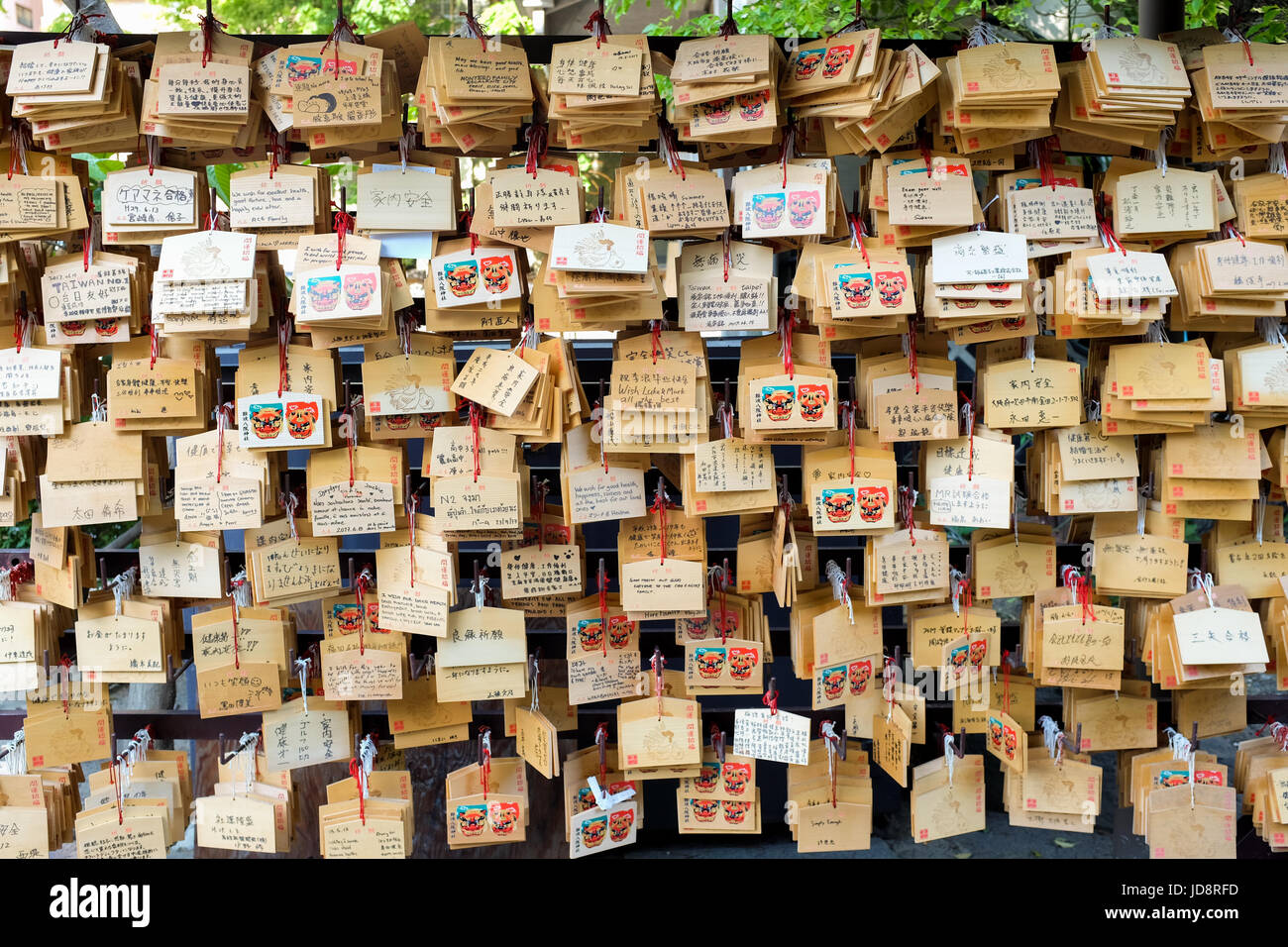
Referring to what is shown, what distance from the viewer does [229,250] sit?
2.03m

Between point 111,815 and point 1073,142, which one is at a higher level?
point 1073,142

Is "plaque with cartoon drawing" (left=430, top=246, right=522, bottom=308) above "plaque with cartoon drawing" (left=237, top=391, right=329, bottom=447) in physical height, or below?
above

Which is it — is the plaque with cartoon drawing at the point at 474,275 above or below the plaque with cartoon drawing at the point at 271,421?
above

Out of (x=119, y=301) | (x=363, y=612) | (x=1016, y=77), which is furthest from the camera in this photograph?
(x=363, y=612)

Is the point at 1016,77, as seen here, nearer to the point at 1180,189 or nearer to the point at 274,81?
the point at 1180,189

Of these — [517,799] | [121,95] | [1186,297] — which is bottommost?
[517,799]

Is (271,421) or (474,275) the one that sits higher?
(474,275)

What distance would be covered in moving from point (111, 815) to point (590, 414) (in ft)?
4.61

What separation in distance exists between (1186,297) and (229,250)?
1.96 meters

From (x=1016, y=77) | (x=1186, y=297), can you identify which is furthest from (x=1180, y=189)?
(x=1016, y=77)

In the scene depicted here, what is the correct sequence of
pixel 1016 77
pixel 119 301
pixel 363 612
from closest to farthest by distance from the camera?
pixel 1016 77
pixel 119 301
pixel 363 612

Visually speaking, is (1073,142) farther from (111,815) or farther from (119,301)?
(111,815)

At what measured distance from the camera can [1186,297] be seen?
2104 mm

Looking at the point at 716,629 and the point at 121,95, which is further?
the point at 716,629
